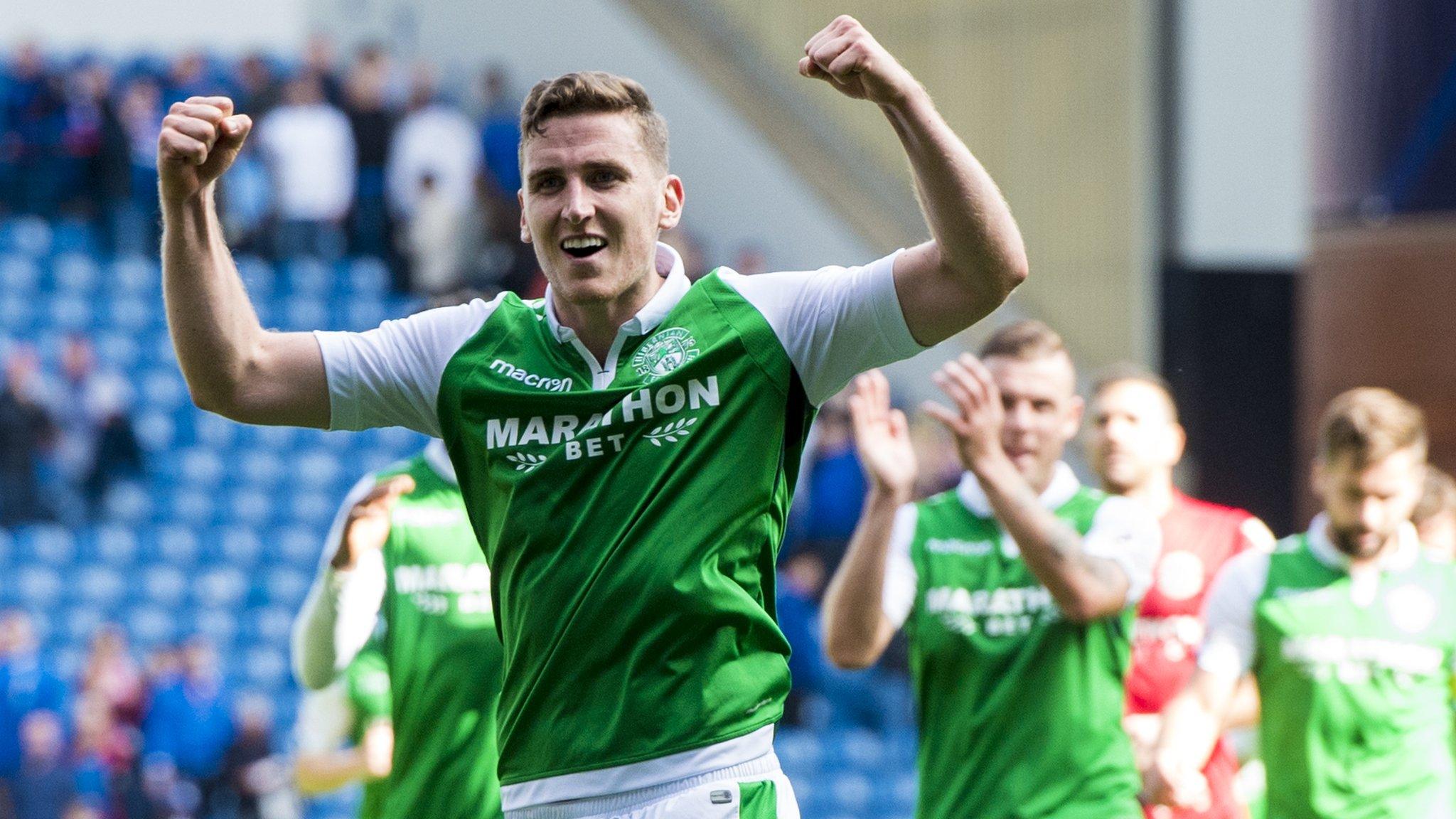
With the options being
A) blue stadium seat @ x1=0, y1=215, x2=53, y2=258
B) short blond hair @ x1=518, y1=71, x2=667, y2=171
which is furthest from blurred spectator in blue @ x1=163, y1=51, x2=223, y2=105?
short blond hair @ x1=518, y1=71, x2=667, y2=171

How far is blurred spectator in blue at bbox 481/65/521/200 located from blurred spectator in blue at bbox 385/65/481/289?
0.16 meters

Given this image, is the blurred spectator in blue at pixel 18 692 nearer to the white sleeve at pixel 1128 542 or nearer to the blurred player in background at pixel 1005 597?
the blurred player in background at pixel 1005 597

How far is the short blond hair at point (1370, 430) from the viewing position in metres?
5.70

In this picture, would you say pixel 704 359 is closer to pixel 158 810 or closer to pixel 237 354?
pixel 237 354

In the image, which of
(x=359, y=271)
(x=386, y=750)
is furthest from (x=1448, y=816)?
(x=359, y=271)

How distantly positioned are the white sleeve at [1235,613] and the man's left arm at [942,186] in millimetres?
2629

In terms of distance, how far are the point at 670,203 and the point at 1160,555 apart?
329 cm

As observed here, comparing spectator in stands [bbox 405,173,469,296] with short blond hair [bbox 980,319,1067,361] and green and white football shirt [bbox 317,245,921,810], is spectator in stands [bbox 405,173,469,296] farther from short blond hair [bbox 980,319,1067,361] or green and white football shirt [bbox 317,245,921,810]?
green and white football shirt [bbox 317,245,921,810]

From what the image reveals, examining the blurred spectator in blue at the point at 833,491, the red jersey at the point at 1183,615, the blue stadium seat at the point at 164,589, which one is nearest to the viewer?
the red jersey at the point at 1183,615

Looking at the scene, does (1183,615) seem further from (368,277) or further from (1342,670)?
(368,277)

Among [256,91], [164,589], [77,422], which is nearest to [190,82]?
[256,91]

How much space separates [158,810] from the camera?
13586 millimetres

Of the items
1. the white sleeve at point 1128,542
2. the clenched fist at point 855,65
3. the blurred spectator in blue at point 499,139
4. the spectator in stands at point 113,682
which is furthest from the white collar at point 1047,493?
the blurred spectator in blue at point 499,139

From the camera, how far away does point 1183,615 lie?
6.73 meters
